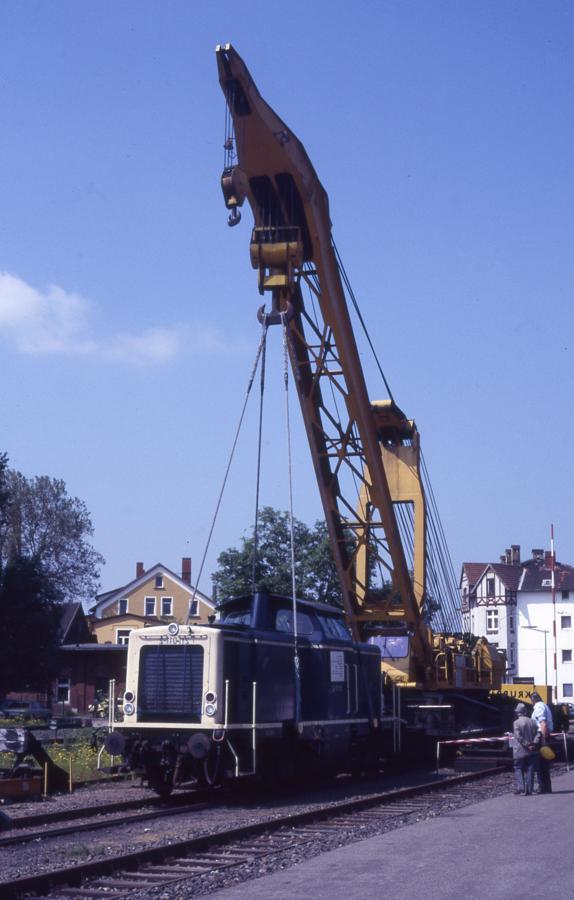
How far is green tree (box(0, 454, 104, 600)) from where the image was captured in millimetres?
69062

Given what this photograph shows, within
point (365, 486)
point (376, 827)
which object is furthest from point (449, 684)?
point (376, 827)

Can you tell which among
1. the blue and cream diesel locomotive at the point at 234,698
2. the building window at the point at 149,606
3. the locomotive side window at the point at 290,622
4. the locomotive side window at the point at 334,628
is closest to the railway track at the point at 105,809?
the blue and cream diesel locomotive at the point at 234,698

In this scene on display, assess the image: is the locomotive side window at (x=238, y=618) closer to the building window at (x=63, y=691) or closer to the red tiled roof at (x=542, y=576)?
the building window at (x=63, y=691)

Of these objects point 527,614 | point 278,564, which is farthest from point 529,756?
point 527,614

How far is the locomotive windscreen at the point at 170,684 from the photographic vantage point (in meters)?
15.6

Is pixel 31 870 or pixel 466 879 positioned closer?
pixel 466 879

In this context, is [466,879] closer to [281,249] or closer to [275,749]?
[275,749]

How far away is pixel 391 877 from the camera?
30.2 feet

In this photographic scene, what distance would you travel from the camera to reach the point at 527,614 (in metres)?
83.6

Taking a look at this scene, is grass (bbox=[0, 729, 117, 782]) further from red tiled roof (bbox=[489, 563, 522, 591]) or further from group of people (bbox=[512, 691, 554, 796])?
red tiled roof (bbox=[489, 563, 522, 591])

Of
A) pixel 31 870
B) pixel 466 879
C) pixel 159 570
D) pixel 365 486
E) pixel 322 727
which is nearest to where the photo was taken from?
pixel 466 879

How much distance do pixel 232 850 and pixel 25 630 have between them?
36.7 metres

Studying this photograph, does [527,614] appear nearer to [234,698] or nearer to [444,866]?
[234,698]

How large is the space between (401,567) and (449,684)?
328 cm
